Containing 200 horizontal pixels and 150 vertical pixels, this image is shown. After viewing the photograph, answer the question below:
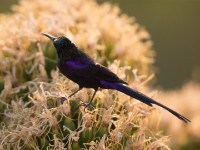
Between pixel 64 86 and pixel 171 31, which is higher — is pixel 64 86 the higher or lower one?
the lower one

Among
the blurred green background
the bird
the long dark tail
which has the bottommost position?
the long dark tail

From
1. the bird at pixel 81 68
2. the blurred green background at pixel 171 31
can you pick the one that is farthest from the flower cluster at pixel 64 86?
the blurred green background at pixel 171 31

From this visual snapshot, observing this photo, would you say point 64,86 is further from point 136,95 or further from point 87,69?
point 136,95

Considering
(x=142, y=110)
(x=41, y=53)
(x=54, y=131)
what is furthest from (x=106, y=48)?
(x=54, y=131)

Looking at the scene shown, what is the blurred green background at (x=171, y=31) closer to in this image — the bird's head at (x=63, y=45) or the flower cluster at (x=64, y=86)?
the flower cluster at (x=64, y=86)

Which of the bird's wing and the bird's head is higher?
the bird's head

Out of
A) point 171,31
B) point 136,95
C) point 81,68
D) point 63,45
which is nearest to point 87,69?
point 81,68

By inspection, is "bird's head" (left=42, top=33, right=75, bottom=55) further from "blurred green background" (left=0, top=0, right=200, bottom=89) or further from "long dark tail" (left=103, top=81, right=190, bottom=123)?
"blurred green background" (left=0, top=0, right=200, bottom=89)

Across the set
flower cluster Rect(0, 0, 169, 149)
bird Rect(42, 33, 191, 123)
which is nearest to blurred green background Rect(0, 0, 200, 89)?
flower cluster Rect(0, 0, 169, 149)

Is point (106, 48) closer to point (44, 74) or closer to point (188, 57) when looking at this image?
point (44, 74)
